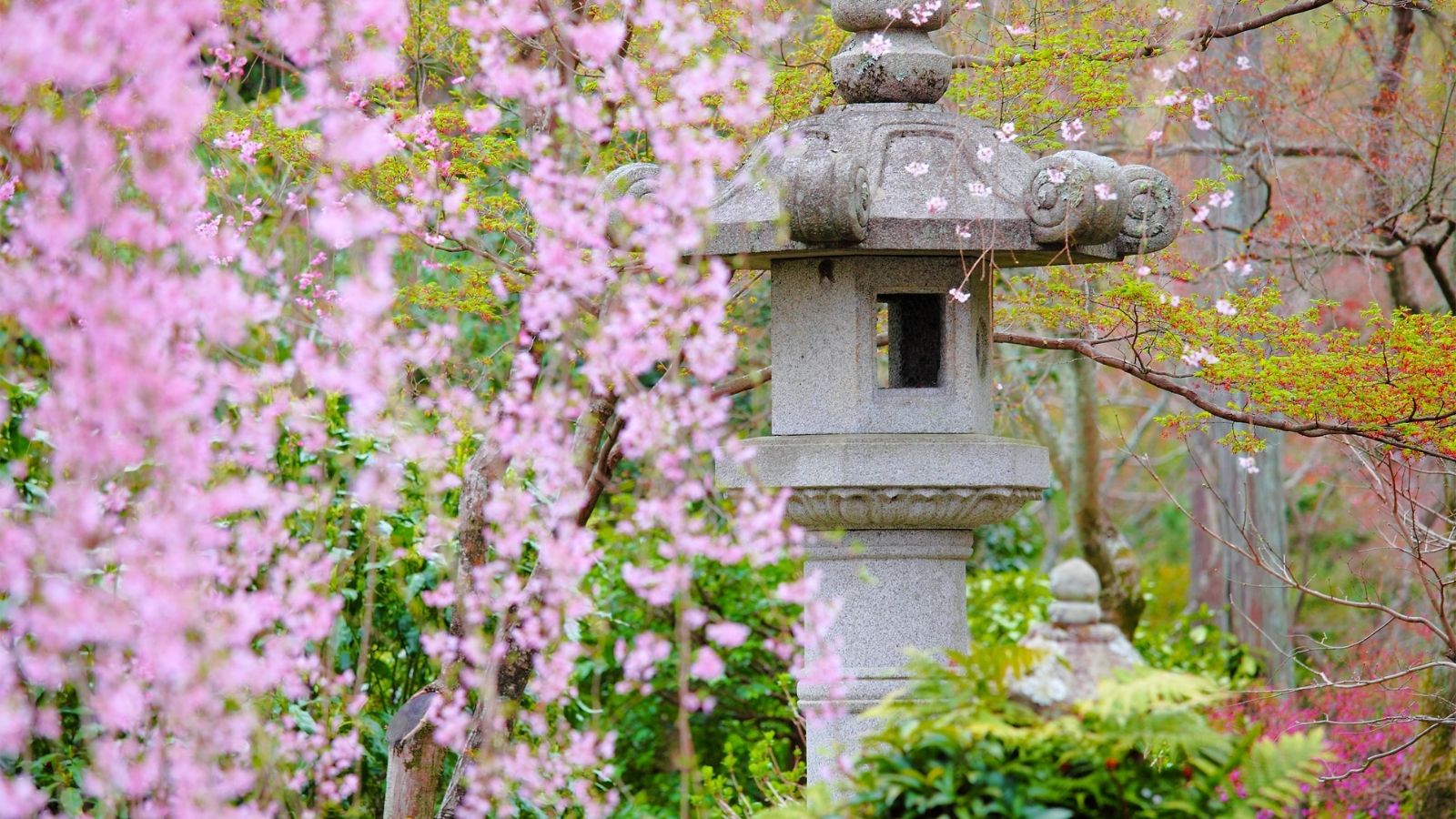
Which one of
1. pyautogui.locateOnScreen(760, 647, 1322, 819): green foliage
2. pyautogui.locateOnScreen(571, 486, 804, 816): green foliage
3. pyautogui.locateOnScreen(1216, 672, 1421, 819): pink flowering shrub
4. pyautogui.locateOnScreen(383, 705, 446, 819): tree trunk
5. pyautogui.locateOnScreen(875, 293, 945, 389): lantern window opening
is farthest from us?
pyautogui.locateOnScreen(571, 486, 804, 816): green foliage

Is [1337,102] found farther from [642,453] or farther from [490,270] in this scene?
[642,453]

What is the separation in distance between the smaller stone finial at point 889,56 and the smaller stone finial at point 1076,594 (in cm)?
539

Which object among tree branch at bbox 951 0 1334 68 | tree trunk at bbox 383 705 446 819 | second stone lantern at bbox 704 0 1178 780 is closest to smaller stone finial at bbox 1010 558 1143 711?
tree branch at bbox 951 0 1334 68

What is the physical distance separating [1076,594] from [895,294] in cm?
524

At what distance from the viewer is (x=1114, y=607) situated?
1054 centimetres

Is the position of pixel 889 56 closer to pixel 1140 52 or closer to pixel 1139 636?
pixel 1140 52

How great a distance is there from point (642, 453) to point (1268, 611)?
8.49m

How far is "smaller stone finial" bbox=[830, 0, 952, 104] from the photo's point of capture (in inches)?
169

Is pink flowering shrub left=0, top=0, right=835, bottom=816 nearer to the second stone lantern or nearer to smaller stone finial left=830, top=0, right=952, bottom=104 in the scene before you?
the second stone lantern

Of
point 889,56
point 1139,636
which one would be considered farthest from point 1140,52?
point 1139,636

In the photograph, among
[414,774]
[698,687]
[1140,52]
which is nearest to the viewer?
[414,774]

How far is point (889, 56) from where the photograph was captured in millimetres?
4293

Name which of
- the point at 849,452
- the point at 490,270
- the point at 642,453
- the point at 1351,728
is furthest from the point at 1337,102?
the point at 642,453

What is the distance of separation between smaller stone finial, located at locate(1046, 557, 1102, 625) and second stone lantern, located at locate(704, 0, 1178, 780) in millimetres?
4968
